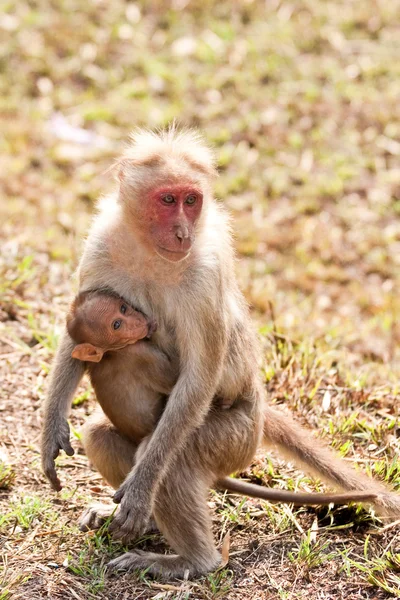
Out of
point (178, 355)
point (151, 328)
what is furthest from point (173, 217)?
point (178, 355)

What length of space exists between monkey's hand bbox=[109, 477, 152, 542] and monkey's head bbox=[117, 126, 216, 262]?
3.38 feet

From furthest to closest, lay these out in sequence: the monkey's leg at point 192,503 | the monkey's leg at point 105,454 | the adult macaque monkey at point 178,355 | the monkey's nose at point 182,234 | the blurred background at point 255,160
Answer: the blurred background at point 255,160
the monkey's leg at point 105,454
the monkey's leg at point 192,503
the adult macaque monkey at point 178,355
the monkey's nose at point 182,234

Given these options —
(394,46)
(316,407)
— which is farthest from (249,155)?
(316,407)

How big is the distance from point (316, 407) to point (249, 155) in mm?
4366

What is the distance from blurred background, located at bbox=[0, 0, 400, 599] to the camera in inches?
237

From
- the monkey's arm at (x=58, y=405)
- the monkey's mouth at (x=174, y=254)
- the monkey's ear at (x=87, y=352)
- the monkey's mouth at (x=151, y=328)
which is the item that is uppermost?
the monkey's mouth at (x=174, y=254)

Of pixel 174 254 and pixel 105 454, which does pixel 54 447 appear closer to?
pixel 105 454

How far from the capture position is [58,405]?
4.62 m

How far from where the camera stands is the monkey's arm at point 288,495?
14.8 feet

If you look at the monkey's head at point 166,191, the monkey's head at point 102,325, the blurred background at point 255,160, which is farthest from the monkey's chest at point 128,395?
the blurred background at point 255,160

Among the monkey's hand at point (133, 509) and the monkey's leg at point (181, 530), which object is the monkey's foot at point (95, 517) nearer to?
the monkey's leg at point (181, 530)

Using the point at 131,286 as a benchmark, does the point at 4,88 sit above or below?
above

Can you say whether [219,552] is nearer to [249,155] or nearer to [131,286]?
[131,286]

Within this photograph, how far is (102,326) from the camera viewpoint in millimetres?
4230
